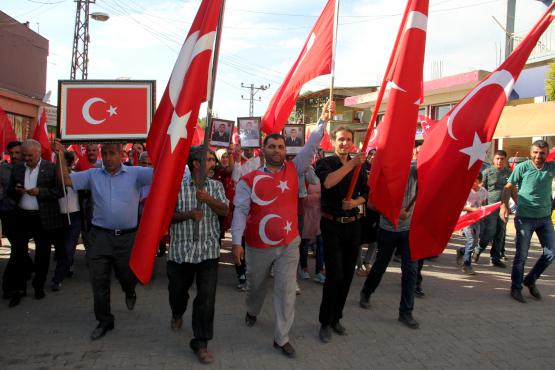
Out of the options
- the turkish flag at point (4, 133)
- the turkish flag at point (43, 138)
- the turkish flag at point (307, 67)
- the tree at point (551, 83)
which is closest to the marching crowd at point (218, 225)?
the turkish flag at point (307, 67)

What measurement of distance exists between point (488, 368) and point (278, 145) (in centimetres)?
260

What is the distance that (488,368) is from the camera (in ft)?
12.5

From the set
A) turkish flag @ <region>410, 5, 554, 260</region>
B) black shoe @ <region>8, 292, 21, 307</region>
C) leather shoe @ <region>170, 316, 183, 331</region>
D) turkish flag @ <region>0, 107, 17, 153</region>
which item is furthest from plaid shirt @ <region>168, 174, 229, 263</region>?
turkish flag @ <region>0, 107, 17, 153</region>

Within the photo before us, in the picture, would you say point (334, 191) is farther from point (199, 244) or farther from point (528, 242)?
point (528, 242)

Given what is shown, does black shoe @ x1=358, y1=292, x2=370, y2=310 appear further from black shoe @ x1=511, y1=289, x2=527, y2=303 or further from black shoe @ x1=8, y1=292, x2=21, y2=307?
black shoe @ x1=8, y1=292, x2=21, y2=307

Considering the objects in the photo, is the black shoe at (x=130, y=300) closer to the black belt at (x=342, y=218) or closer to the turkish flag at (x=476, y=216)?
the black belt at (x=342, y=218)

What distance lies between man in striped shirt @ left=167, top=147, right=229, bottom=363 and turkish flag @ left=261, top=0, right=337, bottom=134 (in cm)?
201

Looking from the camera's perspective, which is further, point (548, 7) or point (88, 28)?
point (88, 28)

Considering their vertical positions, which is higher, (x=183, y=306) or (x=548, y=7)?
(x=548, y=7)

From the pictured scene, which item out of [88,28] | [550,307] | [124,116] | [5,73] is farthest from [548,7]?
[88,28]

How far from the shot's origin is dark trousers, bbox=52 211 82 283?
588 cm

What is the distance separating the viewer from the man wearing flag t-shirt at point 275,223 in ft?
13.3

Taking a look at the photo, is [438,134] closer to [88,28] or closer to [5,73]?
[5,73]

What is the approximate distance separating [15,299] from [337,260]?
148 inches
